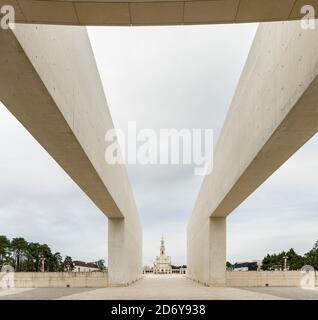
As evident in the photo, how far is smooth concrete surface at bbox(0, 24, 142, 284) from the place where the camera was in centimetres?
874

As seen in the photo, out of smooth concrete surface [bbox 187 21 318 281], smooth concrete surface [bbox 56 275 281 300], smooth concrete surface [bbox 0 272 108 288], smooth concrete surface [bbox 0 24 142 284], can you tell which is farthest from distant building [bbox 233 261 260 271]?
smooth concrete surface [bbox 0 24 142 284]

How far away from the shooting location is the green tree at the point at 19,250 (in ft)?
245

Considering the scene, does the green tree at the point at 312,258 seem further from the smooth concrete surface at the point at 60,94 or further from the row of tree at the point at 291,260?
the smooth concrete surface at the point at 60,94

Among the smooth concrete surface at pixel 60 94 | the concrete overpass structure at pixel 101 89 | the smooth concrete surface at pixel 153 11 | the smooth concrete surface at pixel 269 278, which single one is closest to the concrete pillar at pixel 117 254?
the smooth concrete surface at pixel 269 278

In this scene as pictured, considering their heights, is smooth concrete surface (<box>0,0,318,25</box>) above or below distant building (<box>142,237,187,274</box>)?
above

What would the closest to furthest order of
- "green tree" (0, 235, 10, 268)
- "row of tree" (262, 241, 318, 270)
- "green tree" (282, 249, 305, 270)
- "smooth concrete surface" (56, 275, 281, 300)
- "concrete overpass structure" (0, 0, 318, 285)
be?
"concrete overpass structure" (0, 0, 318, 285) < "smooth concrete surface" (56, 275, 281, 300) < "green tree" (0, 235, 10, 268) < "row of tree" (262, 241, 318, 270) < "green tree" (282, 249, 305, 270)

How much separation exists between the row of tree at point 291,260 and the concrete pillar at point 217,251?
4686 cm

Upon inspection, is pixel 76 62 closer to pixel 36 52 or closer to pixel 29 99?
pixel 29 99

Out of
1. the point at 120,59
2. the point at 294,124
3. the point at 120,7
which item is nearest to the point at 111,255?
the point at 120,59

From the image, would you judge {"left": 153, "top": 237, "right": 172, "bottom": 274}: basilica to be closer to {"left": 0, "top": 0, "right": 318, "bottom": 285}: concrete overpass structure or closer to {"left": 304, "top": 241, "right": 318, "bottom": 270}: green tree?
{"left": 304, "top": 241, "right": 318, "bottom": 270}: green tree

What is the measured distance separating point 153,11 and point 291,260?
8057 cm

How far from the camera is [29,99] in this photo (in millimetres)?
10375

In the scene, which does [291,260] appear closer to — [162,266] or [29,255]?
[29,255]

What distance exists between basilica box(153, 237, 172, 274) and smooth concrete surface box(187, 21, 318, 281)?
103492mm
